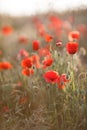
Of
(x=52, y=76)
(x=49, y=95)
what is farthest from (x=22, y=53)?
(x=52, y=76)

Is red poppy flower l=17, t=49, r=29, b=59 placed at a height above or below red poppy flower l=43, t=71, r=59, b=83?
above

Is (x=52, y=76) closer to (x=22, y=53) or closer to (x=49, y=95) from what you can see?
(x=49, y=95)

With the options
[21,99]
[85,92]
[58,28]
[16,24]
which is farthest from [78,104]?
[16,24]

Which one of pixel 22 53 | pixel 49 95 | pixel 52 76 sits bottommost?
pixel 49 95

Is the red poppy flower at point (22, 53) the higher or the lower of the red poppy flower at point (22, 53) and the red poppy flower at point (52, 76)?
the higher

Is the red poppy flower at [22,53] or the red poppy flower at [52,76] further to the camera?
the red poppy flower at [22,53]

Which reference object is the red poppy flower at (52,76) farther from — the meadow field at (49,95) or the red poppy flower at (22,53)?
the red poppy flower at (22,53)

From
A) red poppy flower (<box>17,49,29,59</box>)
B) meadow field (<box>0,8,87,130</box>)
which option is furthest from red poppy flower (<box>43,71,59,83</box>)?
red poppy flower (<box>17,49,29,59</box>)

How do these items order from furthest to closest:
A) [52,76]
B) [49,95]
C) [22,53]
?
[22,53], [49,95], [52,76]

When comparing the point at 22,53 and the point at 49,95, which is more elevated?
the point at 22,53

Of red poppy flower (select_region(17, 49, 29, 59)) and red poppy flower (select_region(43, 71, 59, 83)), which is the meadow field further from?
red poppy flower (select_region(17, 49, 29, 59))

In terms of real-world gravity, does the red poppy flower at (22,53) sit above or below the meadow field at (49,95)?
above

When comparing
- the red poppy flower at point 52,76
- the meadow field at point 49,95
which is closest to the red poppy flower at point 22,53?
the meadow field at point 49,95
